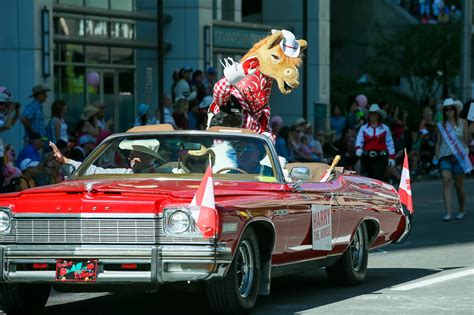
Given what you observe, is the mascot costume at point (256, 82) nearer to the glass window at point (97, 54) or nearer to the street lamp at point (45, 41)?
the street lamp at point (45, 41)

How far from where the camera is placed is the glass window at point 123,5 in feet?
101

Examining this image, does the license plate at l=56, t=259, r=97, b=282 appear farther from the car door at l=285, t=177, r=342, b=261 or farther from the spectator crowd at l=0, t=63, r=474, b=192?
the spectator crowd at l=0, t=63, r=474, b=192

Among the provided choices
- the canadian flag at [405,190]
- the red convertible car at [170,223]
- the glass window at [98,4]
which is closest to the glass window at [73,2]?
the glass window at [98,4]

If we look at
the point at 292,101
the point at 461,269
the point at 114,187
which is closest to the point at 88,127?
the point at 461,269

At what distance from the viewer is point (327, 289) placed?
1186 centimetres

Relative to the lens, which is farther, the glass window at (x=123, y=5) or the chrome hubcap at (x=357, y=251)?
the glass window at (x=123, y=5)

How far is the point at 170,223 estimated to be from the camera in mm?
9109

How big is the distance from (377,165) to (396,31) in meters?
31.3

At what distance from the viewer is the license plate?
358 inches

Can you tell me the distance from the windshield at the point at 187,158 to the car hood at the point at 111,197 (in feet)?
2.08


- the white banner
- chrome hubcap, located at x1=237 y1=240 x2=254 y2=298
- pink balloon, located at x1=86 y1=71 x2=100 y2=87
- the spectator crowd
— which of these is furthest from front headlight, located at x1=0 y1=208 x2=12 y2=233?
pink balloon, located at x1=86 y1=71 x2=100 y2=87

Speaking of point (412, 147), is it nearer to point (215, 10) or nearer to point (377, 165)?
point (215, 10)

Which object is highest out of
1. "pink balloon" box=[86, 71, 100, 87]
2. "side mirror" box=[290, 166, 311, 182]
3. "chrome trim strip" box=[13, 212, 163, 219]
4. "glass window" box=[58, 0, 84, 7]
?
"glass window" box=[58, 0, 84, 7]

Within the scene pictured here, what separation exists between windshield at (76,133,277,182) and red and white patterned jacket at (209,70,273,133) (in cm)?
269
